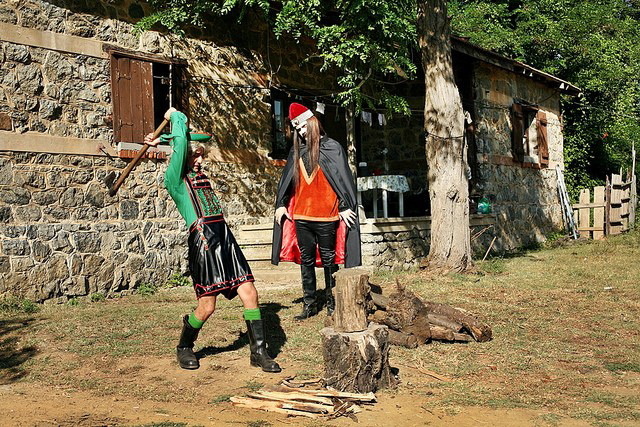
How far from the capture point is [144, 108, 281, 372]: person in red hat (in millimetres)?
4930

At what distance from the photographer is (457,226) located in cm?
948

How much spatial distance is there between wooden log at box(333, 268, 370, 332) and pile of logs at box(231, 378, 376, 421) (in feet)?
1.48

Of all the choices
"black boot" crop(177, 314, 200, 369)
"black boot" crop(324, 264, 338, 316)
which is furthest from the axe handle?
"black boot" crop(324, 264, 338, 316)

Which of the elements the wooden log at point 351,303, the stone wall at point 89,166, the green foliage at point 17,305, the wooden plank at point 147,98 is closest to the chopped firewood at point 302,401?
the wooden log at point 351,303

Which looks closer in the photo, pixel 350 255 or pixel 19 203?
pixel 350 255

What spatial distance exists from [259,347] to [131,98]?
5351mm

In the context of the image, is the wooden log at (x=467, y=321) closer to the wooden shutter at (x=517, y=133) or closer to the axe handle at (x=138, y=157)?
the axe handle at (x=138, y=157)

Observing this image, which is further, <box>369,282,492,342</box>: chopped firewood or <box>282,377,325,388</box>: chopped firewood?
<box>369,282,492,342</box>: chopped firewood

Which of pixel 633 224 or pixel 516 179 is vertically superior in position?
pixel 516 179

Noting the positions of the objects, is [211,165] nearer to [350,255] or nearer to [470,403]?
[350,255]

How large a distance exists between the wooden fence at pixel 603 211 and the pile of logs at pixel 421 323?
37.3 ft

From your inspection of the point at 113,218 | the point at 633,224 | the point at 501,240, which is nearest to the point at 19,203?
the point at 113,218

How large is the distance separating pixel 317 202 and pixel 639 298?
421cm

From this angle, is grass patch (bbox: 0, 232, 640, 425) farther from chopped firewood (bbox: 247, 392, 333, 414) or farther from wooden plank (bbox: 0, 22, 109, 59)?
wooden plank (bbox: 0, 22, 109, 59)
